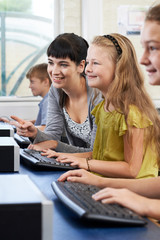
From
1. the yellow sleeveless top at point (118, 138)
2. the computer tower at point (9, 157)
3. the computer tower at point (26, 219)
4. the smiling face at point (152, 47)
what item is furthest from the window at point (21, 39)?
the computer tower at point (26, 219)

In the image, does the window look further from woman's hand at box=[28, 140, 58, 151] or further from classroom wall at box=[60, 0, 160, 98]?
woman's hand at box=[28, 140, 58, 151]

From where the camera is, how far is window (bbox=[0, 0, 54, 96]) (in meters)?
3.82

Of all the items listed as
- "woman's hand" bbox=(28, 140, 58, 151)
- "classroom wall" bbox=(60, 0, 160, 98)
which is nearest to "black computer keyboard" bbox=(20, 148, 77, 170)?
"woman's hand" bbox=(28, 140, 58, 151)

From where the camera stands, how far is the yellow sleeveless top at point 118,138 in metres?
1.56

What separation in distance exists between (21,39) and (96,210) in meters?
3.20

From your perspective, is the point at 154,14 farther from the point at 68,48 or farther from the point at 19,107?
the point at 19,107

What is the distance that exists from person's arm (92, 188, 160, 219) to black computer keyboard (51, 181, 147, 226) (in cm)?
2

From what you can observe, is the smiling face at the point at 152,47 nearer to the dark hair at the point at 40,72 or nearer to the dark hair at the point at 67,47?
the dark hair at the point at 67,47

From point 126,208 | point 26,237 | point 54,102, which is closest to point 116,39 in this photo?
point 54,102

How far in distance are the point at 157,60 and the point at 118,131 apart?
23.0 inches

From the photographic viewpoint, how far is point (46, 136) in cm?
204

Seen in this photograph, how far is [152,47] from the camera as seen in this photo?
1078 mm

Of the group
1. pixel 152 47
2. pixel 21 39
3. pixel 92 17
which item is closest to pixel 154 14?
pixel 152 47

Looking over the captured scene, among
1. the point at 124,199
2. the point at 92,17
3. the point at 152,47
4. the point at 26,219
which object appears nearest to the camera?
the point at 26,219
